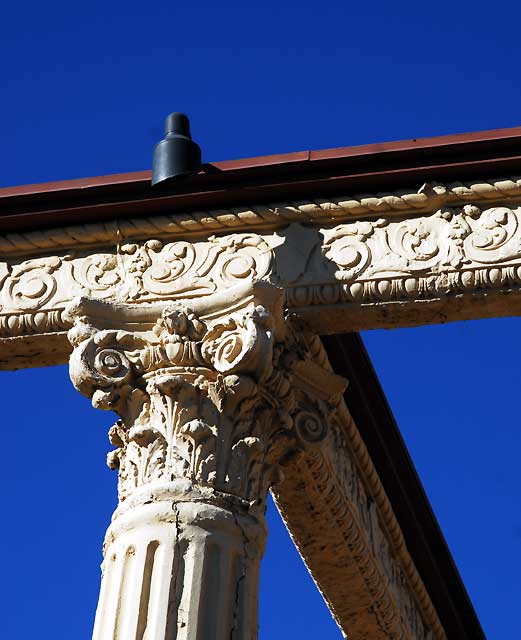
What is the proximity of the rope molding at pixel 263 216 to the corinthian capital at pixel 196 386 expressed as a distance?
0.71 meters

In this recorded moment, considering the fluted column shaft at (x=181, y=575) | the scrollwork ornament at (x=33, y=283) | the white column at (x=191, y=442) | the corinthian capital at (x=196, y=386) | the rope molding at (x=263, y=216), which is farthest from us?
the scrollwork ornament at (x=33, y=283)

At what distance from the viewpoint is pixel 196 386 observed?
33.4 feet

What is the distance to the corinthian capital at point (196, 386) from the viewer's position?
9977 mm

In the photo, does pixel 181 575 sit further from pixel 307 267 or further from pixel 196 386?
pixel 307 267

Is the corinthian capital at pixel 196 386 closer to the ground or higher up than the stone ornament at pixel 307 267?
closer to the ground

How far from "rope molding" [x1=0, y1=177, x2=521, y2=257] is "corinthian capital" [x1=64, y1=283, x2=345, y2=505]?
0.71 metres

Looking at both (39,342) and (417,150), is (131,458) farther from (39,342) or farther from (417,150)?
(417,150)

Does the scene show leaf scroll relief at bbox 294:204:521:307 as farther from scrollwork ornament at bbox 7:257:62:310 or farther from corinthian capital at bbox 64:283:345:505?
scrollwork ornament at bbox 7:257:62:310

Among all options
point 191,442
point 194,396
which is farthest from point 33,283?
point 191,442

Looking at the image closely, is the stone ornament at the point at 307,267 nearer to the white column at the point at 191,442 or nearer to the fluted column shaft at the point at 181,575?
the white column at the point at 191,442

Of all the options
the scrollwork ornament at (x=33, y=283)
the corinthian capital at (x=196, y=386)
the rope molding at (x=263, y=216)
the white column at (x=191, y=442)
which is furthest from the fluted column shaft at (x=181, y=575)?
the rope molding at (x=263, y=216)

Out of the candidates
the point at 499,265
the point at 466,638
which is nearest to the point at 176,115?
the point at 499,265

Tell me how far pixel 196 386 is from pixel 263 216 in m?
1.40

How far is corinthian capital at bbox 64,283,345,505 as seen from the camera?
32.7ft
